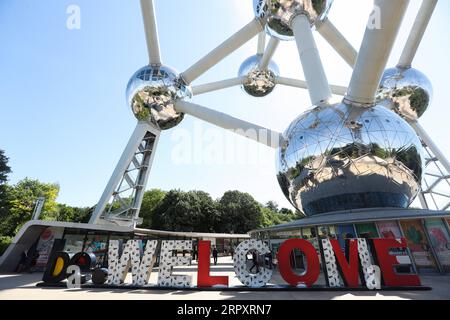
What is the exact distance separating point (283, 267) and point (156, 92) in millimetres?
12646

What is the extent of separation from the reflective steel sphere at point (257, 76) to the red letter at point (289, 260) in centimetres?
1617

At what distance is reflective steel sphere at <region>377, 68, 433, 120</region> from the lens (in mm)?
16234

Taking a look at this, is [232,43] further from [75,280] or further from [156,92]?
[75,280]

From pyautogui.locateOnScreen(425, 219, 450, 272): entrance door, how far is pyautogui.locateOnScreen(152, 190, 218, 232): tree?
32.9 metres

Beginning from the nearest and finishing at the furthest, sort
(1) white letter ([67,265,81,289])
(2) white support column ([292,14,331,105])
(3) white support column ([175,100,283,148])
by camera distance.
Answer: (1) white letter ([67,265,81,289])
(2) white support column ([292,14,331,105])
(3) white support column ([175,100,283,148])

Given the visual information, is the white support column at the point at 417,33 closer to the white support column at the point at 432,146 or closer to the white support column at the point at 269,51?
the white support column at the point at 432,146

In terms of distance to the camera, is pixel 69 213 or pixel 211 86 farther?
pixel 69 213

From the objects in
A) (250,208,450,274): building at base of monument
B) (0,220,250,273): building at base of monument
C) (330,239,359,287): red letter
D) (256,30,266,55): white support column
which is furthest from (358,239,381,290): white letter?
(256,30,266,55): white support column

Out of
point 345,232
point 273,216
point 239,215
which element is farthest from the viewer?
point 273,216

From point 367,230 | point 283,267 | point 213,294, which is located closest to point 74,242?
point 213,294

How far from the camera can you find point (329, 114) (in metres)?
9.26

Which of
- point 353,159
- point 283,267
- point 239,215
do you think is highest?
point 239,215

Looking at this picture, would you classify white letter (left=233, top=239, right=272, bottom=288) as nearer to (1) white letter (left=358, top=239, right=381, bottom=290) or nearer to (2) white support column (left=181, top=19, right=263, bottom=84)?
(1) white letter (left=358, top=239, right=381, bottom=290)

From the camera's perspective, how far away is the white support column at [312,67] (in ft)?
32.8
